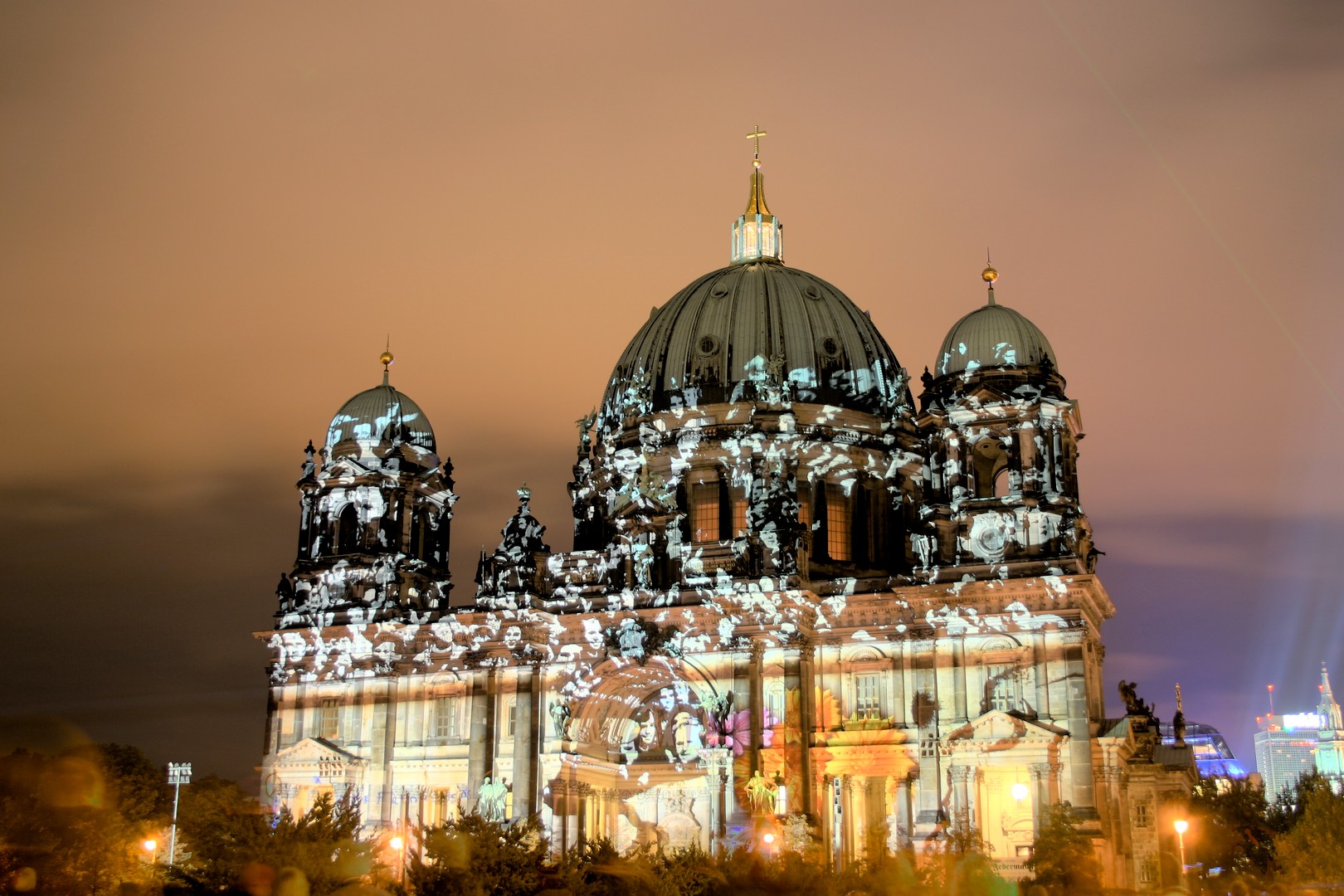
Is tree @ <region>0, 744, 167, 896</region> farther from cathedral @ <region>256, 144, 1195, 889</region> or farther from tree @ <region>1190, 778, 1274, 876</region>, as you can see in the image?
tree @ <region>1190, 778, 1274, 876</region>

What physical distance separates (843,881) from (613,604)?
995 inches

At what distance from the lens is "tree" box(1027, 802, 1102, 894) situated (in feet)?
181

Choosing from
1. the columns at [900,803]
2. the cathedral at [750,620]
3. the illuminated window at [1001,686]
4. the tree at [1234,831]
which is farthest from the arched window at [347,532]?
the tree at [1234,831]

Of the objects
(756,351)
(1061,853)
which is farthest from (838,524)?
(1061,853)

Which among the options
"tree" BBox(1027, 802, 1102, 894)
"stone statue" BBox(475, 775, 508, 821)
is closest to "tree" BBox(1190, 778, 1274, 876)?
"tree" BBox(1027, 802, 1102, 894)

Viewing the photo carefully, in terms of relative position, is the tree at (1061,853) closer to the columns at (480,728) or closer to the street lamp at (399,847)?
the columns at (480,728)

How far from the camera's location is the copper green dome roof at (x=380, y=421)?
80.1 meters

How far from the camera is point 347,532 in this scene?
260 ft

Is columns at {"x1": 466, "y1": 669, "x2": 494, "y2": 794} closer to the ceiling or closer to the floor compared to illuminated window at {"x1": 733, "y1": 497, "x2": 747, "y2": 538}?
closer to the floor

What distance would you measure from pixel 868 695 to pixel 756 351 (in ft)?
64.8

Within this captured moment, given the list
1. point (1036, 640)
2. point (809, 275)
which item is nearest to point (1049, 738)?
point (1036, 640)

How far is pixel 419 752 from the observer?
73312 millimetres

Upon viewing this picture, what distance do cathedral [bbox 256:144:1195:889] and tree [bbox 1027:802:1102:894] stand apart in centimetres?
186

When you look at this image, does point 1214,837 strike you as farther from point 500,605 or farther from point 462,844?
point 462,844
